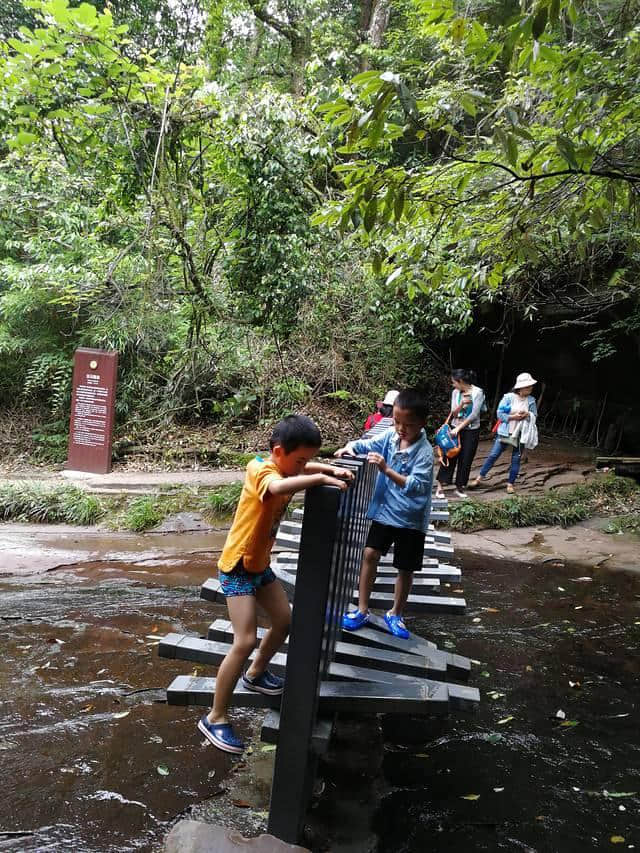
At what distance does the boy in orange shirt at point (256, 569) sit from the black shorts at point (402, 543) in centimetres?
84

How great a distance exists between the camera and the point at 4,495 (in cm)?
802

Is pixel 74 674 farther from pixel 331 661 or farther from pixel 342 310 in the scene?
pixel 342 310

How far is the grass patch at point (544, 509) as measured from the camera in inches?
334

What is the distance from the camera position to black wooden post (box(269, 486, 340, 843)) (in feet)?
7.30

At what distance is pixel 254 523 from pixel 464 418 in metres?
6.70

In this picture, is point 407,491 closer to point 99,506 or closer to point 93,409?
point 99,506

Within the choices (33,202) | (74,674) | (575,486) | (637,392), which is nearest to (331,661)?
(74,674)

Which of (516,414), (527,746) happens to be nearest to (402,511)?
(527,746)

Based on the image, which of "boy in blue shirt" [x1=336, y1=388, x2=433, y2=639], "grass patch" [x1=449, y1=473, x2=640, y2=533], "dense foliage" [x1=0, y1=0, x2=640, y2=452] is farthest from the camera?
"grass patch" [x1=449, y1=473, x2=640, y2=533]

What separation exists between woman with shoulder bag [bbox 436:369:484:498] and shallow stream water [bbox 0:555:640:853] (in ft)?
11.5

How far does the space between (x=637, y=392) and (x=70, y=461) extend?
12.2 meters

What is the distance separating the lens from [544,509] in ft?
28.8

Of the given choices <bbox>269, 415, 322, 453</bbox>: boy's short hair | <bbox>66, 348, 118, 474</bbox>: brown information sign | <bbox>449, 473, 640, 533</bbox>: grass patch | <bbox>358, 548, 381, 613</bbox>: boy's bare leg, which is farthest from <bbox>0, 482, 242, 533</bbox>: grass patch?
<bbox>269, 415, 322, 453</bbox>: boy's short hair

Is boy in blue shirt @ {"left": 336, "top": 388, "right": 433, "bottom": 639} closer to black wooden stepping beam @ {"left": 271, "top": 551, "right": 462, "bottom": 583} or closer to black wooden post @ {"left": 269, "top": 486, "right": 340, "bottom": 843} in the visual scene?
black wooden stepping beam @ {"left": 271, "top": 551, "right": 462, "bottom": 583}
